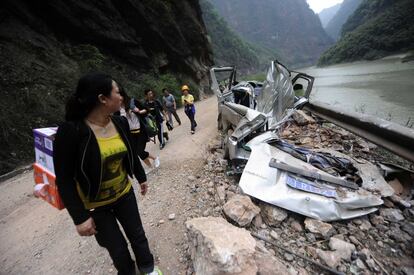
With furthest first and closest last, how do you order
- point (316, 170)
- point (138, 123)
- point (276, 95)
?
point (276, 95) → point (138, 123) → point (316, 170)

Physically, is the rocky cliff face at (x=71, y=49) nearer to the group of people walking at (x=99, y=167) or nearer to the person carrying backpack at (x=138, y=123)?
the person carrying backpack at (x=138, y=123)

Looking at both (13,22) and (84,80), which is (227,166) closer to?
(84,80)

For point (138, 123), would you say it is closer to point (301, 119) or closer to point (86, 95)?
point (86, 95)

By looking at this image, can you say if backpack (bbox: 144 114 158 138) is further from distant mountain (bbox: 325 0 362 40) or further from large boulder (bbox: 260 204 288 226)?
distant mountain (bbox: 325 0 362 40)

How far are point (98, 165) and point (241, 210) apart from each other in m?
1.55

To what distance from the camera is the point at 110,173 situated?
1.50m

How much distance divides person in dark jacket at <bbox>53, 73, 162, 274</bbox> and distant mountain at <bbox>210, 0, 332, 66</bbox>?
158347mm

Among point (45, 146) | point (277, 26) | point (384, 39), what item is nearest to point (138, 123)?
point (45, 146)

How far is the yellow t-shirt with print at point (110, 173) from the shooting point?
143 cm

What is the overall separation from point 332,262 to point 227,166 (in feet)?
6.74

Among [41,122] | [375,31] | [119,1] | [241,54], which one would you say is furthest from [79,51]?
[241,54]

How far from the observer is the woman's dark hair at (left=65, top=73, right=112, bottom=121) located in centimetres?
133

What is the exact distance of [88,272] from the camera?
2.22 metres

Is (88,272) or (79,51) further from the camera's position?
(79,51)
